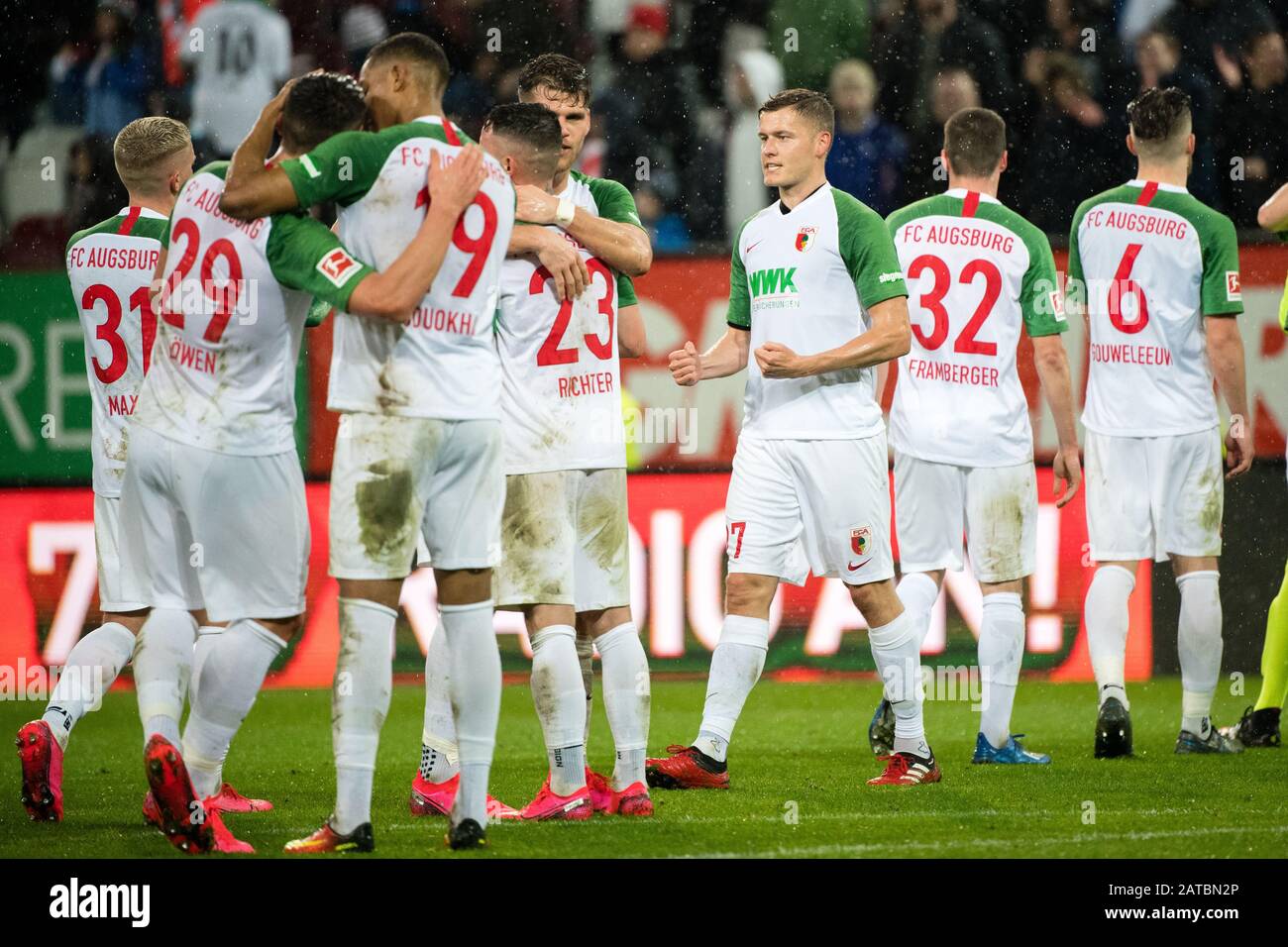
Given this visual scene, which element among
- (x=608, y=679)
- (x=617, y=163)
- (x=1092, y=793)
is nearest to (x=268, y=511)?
(x=608, y=679)

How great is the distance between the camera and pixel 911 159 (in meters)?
9.73

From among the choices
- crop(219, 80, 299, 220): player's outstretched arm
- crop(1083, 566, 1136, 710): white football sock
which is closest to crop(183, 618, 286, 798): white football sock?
crop(219, 80, 299, 220): player's outstretched arm

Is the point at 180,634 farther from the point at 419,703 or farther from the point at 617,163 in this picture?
the point at 617,163

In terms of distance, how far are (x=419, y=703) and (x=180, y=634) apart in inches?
144

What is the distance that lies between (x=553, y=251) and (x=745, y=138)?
16.1ft

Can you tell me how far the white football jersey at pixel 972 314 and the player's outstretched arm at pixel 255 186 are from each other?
9.04 ft

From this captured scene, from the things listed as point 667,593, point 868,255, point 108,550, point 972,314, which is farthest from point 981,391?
point 108,550

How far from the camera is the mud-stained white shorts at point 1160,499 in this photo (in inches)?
264

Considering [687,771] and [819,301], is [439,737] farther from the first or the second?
[819,301]

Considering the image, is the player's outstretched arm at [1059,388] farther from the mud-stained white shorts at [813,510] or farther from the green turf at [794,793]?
the green turf at [794,793]

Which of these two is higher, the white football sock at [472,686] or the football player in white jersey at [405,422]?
the football player in white jersey at [405,422]

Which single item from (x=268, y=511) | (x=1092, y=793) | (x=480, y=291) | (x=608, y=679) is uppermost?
(x=480, y=291)

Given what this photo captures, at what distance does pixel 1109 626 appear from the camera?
21.7 ft

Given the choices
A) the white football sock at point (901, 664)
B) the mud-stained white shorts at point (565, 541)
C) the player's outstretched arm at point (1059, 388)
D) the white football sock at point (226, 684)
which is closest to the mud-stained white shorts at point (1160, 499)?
the player's outstretched arm at point (1059, 388)
